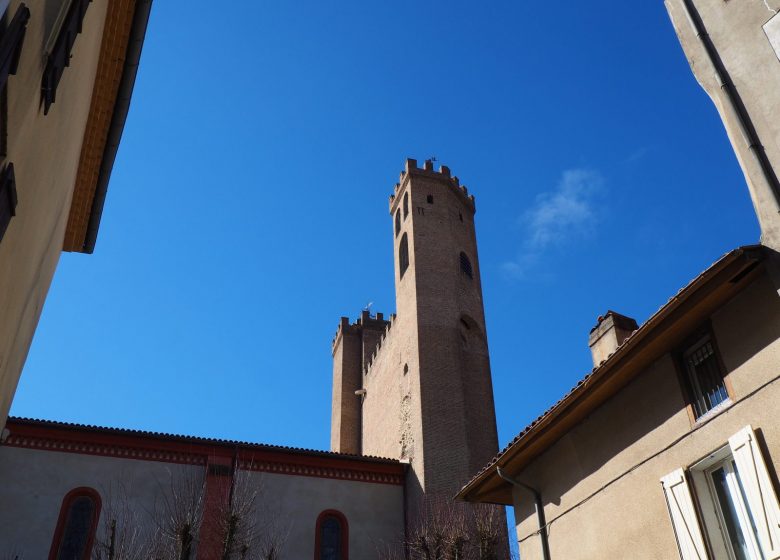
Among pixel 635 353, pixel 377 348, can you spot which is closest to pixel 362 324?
pixel 377 348

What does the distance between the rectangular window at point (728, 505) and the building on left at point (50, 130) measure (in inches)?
307

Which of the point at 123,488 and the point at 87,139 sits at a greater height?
the point at 87,139

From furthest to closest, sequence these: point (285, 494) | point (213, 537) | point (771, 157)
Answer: point (285, 494) → point (213, 537) → point (771, 157)

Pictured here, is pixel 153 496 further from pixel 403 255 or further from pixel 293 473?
pixel 403 255

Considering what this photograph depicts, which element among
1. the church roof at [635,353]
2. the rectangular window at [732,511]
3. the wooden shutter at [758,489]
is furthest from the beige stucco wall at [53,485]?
the wooden shutter at [758,489]

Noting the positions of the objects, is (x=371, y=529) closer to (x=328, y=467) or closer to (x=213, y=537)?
(x=328, y=467)

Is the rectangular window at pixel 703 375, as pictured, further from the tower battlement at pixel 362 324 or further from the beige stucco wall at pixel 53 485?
the tower battlement at pixel 362 324

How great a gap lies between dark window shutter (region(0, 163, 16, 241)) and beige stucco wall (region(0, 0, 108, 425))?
0.11 meters

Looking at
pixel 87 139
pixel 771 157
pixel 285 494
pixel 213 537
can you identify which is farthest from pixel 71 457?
pixel 771 157

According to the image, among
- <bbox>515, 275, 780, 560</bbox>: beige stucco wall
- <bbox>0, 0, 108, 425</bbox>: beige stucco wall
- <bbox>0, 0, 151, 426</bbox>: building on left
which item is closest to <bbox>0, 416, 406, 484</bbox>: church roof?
<bbox>0, 0, 151, 426</bbox>: building on left

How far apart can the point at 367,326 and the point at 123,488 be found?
19.8 metres

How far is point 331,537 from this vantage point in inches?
872

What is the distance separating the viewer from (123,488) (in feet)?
67.6

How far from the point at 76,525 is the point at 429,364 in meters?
12.3
